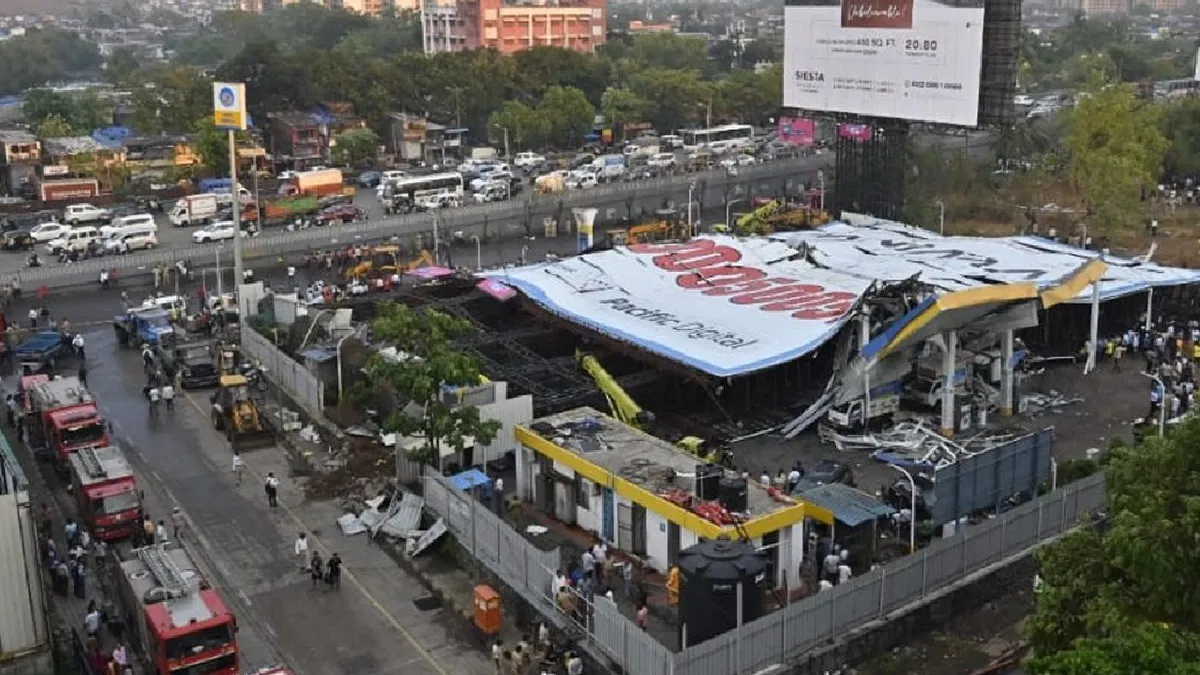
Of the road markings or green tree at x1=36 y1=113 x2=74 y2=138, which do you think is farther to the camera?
green tree at x1=36 y1=113 x2=74 y2=138

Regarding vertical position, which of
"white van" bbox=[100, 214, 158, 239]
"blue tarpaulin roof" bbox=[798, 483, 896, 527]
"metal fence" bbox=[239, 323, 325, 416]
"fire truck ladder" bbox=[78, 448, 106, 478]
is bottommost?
"metal fence" bbox=[239, 323, 325, 416]

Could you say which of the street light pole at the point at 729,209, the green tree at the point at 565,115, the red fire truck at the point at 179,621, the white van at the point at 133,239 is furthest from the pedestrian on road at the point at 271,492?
the green tree at the point at 565,115

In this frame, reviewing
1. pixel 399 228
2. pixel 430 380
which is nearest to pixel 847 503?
pixel 430 380

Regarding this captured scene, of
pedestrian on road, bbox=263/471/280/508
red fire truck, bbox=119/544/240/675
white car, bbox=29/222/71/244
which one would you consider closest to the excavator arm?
pedestrian on road, bbox=263/471/280/508

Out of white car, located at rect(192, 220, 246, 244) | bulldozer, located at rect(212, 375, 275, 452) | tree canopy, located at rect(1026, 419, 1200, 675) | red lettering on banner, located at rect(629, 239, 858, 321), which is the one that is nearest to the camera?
tree canopy, located at rect(1026, 419, 1200, 675)

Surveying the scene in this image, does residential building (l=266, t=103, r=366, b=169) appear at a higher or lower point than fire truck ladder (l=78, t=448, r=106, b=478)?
higher

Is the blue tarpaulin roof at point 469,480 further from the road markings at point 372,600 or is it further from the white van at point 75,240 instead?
the white van at point 75,240

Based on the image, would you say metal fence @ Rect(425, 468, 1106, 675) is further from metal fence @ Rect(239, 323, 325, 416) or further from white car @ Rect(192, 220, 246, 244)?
white car @ Rect(192, 220, 246, 244)
